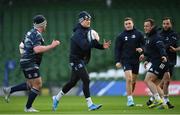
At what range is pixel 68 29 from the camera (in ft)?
97.1

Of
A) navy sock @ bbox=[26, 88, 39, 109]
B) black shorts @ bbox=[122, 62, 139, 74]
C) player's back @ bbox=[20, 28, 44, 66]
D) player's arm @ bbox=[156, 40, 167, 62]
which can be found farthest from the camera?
black shorts @ bbox=[122, 62, 139, 74]

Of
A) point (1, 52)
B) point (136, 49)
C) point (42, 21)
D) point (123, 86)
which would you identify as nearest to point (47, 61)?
point (1, 52)

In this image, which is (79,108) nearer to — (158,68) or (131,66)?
(131,66)

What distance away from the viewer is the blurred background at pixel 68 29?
1021 inches

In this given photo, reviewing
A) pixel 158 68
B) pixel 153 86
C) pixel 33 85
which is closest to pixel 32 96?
pixel 33 85

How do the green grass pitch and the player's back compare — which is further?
the player's back

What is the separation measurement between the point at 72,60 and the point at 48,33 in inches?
543

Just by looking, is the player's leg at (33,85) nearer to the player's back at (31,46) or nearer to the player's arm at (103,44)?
the player's back at (31,46)

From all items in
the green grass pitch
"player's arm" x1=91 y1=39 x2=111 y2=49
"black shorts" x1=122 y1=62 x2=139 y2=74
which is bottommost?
the green grass pitch

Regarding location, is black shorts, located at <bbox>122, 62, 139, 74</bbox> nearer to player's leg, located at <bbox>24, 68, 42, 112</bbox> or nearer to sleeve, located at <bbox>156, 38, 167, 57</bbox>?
sleeve, located at <bbox>156, 38, 167, 57</bbox>

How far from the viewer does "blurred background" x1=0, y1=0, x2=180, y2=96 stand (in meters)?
25.9

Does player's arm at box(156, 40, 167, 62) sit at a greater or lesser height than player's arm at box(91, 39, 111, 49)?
lesser

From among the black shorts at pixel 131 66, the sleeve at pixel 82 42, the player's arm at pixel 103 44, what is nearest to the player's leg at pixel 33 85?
the sleeve at pixel 82 42

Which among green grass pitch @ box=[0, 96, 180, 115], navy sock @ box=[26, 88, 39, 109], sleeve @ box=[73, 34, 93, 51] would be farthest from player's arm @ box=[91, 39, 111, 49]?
navy sock @ box=[26, 88, 39, 109]
